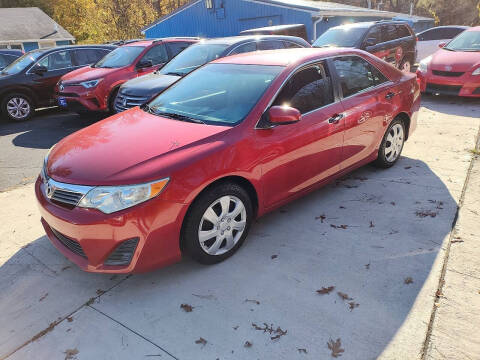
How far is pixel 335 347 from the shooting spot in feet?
7.80

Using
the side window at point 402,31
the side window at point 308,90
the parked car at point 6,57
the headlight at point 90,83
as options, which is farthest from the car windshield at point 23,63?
the side window at point 402,31

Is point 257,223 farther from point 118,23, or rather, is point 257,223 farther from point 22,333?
point 118,23

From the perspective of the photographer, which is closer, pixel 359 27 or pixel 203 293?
pixel 203 293

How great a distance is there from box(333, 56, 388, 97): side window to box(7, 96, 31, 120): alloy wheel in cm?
818

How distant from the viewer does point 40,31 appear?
3275 centimetres

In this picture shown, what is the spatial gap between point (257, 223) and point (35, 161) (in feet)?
14.3

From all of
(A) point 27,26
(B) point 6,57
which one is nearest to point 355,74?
(B) point 6,57

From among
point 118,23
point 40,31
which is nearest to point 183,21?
point 118,23

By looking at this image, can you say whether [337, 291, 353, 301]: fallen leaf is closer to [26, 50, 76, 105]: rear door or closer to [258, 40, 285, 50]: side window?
[258, 40, 285, 50]: side window

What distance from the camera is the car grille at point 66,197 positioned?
2775 millimetres

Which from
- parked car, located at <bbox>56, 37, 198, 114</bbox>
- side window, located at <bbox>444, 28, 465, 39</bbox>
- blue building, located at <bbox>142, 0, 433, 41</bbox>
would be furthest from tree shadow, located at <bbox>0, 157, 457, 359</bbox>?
blue building, located at <bbox>142, 0, 433, 41</bbox>

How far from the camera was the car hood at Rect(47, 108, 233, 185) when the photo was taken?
2772 mm

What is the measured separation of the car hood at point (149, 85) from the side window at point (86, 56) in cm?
368

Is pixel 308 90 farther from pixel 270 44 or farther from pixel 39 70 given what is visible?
pixel 39 70
